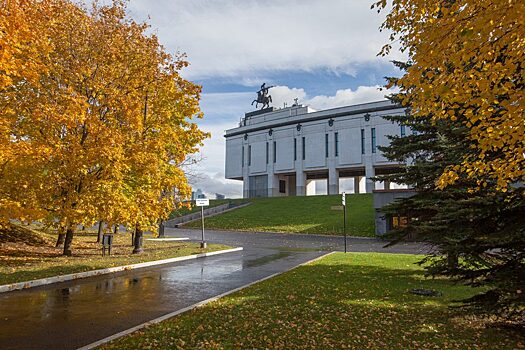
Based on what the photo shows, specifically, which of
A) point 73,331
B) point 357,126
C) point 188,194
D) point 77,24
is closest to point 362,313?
point 73,331

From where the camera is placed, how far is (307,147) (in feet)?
225

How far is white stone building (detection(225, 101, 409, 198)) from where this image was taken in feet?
202

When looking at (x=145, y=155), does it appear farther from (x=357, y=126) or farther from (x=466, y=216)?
(x=357, y=126)

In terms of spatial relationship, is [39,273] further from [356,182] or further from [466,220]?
[356,182]

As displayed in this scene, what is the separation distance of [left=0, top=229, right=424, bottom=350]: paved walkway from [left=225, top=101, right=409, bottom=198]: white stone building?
50667 mm

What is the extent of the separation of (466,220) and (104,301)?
30.6 feet

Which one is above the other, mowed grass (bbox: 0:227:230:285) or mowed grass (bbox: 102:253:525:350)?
mowed grass (bbox: 0:227:230:285)

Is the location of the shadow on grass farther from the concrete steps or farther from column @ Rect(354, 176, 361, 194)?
column @ Rect(354, 176, 361, 194)

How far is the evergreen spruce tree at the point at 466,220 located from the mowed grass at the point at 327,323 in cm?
62

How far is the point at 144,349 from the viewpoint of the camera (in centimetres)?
556

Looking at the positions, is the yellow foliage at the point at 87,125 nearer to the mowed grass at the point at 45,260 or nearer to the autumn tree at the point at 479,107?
the mowed grass at the point at 45,260

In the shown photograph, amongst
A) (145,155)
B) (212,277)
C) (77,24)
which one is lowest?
(212,277)

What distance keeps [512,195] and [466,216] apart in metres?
2.75

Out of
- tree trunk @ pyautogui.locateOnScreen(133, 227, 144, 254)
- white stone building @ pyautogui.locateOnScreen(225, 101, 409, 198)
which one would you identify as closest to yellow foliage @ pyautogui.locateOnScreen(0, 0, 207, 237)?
tree trunk @ pyautogui.locateOnScreen(133, 227, 144, 254)
